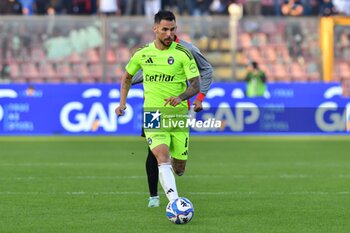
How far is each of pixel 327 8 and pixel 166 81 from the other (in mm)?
20585

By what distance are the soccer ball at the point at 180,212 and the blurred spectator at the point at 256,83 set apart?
55.6ft

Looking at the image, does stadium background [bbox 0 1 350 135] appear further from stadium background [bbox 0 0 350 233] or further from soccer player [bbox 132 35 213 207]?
soccer player [bbox 132 35 213 207]

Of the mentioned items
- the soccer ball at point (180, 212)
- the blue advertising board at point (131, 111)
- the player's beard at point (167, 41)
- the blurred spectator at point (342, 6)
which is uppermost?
the player's beard at point (167, 41)

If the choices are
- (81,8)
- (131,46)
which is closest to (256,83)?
(131,46)

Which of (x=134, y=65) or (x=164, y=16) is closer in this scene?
(x=164, y=16)

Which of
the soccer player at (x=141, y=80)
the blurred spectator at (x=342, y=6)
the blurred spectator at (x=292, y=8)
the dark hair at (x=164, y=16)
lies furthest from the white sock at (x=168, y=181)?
the blurred spectator at (x=342, y=6)

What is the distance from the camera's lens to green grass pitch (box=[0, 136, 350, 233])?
9445 mm

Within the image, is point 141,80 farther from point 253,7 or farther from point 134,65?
point 253,7

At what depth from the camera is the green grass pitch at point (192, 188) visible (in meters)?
9.45

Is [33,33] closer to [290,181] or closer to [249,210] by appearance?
[290,181]

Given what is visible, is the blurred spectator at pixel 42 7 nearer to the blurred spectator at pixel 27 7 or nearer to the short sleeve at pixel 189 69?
the blurred spectator at pixel 27 7

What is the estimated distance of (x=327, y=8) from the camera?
30156mm

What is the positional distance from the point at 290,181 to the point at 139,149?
7.28 metres

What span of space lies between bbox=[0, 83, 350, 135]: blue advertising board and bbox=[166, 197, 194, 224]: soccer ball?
15.9 m
